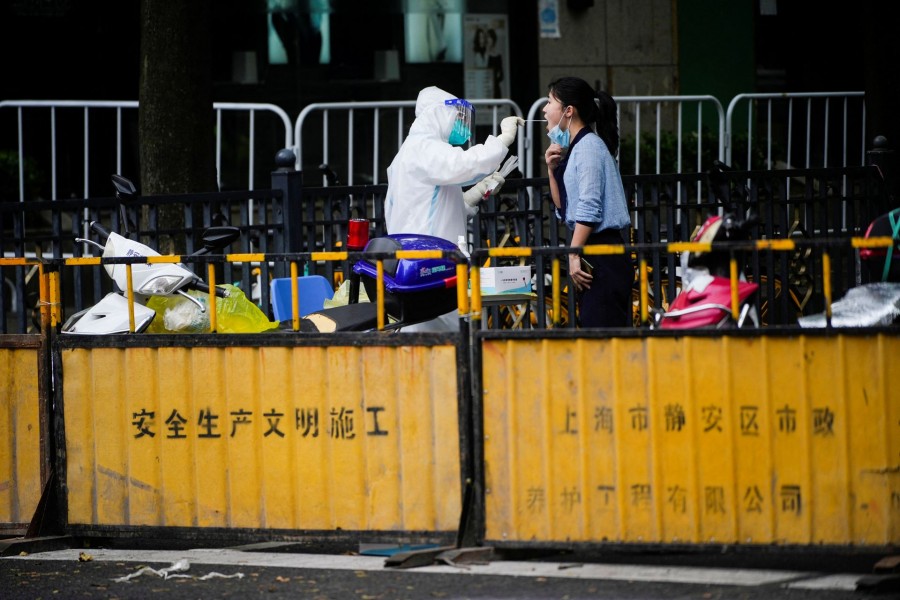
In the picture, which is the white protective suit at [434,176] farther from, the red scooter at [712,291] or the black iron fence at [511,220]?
the red scooter at [712,291]

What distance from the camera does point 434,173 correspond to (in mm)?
7945

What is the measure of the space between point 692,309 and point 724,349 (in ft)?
1.22

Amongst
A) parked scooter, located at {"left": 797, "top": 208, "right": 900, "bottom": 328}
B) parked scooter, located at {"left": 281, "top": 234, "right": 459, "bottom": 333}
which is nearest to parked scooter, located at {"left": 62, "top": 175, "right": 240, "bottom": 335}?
parked scooter, located at {"left": 281, "top": 234, "right": 459, "bottom": 333}

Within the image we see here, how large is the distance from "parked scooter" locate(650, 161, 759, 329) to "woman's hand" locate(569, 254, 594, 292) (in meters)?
0.92

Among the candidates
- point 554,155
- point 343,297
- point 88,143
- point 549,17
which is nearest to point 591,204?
point 554,155

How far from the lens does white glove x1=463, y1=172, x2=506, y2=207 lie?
8.58 m

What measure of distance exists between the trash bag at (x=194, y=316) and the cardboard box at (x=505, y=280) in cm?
121

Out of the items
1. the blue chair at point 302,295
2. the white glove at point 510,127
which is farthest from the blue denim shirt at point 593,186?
the blue chair at point 302,295

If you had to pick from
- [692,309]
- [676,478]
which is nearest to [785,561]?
[676,478]

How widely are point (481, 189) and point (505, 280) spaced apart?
130cm

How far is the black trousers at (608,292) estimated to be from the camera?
24.8ft

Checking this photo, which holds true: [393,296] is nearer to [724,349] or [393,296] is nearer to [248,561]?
[248,561]

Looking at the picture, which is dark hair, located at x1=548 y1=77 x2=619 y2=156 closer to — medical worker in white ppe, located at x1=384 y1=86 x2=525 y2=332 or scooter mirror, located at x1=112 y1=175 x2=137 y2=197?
medical worker in white ppe, located at x1=384 y1=86 x2=525 y2=332

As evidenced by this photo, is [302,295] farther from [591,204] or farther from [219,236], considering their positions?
[591,204]
